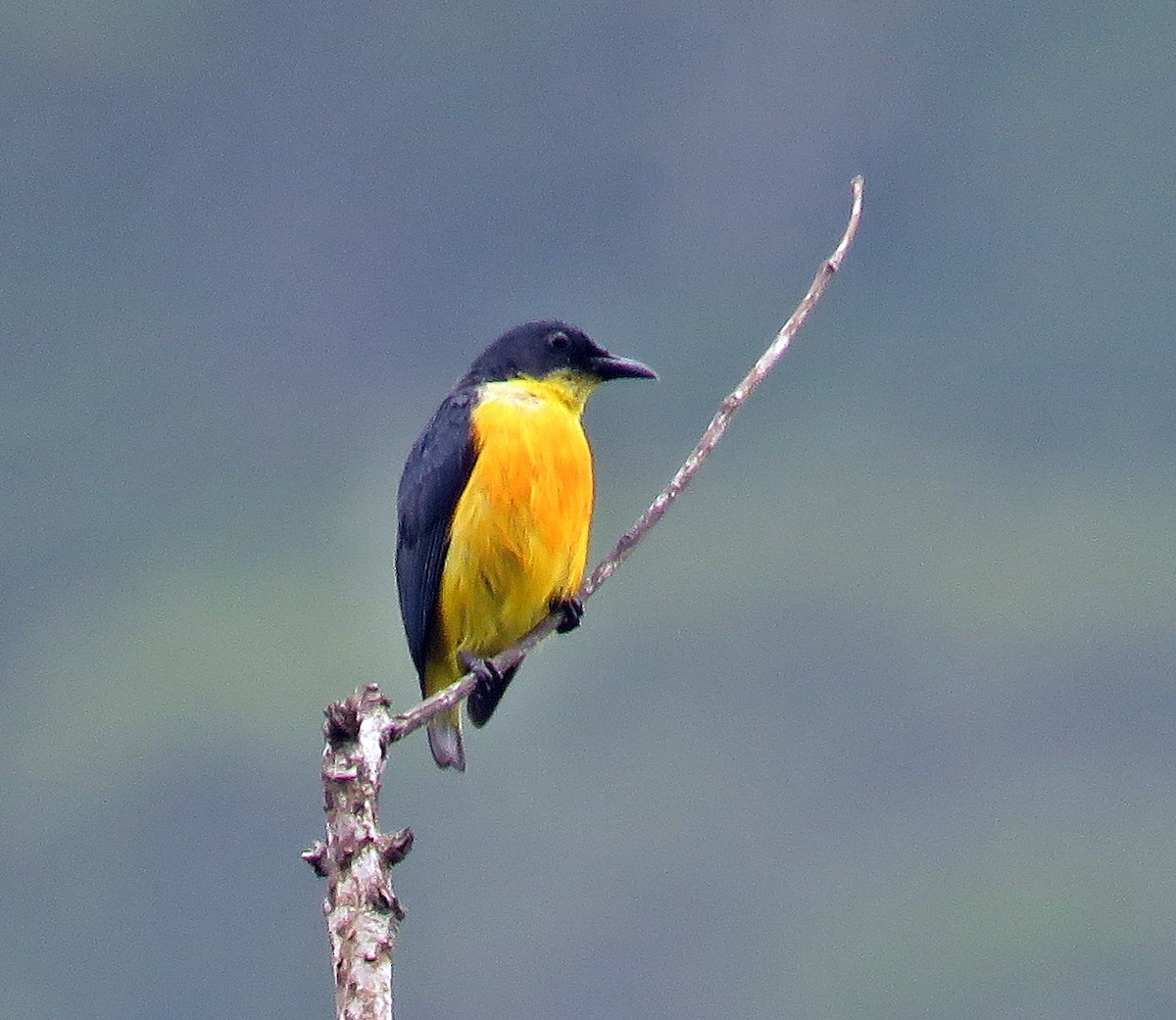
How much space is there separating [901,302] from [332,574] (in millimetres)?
24161

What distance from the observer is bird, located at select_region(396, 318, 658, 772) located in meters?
8.06

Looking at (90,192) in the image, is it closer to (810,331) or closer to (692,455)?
(810,331)

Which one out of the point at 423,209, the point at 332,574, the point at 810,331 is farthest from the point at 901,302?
the point at 332,574

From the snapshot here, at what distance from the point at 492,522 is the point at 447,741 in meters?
0.84

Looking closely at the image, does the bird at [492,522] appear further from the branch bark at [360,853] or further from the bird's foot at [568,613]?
the branch bark at [360,853]

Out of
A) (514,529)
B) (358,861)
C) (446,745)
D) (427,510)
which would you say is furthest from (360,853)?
(446,745)

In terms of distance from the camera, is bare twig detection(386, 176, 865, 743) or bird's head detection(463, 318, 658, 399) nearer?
bare twig detection(386, 176, 865, 743)

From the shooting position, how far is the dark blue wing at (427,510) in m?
8.20

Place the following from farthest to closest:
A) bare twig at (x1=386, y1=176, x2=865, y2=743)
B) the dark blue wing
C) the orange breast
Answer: the dark blue wing, the orange breast, bare twig at (x1=386, y1=176, x2=865, y2=743)

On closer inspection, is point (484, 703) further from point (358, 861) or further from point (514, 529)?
point (358, 861)

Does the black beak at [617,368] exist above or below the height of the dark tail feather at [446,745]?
above

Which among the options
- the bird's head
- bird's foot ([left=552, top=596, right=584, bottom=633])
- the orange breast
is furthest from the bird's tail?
the bird's head

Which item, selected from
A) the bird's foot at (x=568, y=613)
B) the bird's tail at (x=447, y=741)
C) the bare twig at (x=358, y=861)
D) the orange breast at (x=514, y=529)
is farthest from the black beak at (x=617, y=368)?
the bare twig at (x=358, y=861)

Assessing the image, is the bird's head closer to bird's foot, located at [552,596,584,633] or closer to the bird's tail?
bird's foot, located at [552,596,584,633]
